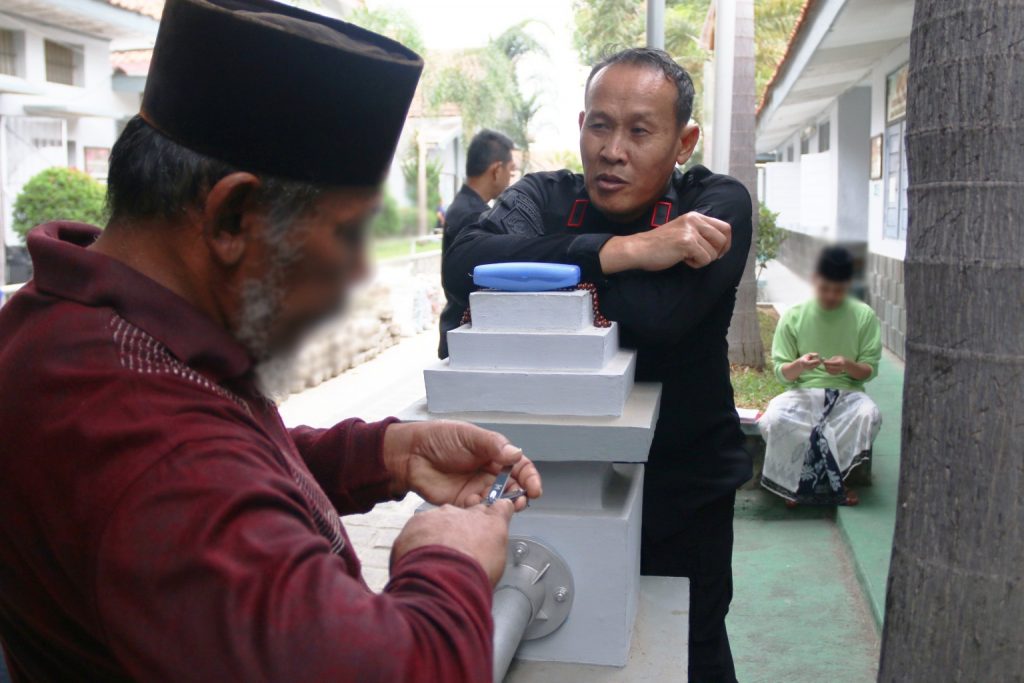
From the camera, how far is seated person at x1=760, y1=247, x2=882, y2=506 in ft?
17.9

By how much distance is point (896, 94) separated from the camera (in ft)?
31.2

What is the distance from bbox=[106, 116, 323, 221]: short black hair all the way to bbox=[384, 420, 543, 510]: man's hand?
0.50 metres

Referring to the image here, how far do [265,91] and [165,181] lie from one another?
162mm

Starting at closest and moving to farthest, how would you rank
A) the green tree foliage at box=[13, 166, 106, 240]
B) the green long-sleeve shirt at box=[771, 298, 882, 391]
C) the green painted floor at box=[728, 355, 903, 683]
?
1. the green painted floor at box=[728, 355, 903, 683]
2. the green long-sleeve shirt at box=[771, 298, 882, 391]
3. the green tree foliage at box=[13, 166, 106, 240]

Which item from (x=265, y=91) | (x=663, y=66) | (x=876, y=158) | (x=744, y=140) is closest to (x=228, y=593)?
(x=265, y=91)

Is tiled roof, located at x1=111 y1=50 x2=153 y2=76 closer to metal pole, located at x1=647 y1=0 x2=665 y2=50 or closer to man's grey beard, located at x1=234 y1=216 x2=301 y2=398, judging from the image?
metal pole, located at x1=647 y1=0 x2=665 y2=50

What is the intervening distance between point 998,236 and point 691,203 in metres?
0.71

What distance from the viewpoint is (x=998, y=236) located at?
2176 mm

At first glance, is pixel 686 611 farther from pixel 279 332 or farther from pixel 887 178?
pixel 887 178

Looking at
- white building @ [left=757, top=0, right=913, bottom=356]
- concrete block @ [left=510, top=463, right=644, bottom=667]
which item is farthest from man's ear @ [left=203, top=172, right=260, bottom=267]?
white building @ [left=757, top=0, right=913, bottom=356]

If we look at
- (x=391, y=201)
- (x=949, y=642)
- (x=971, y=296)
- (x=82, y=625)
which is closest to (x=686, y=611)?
(x=949, y=642)

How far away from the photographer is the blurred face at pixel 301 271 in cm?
115

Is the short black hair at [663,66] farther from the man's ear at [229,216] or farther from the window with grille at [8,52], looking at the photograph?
the window with grille at [8,52]

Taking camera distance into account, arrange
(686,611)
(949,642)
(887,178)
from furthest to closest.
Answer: (887,178), (949,642), (686,611)
